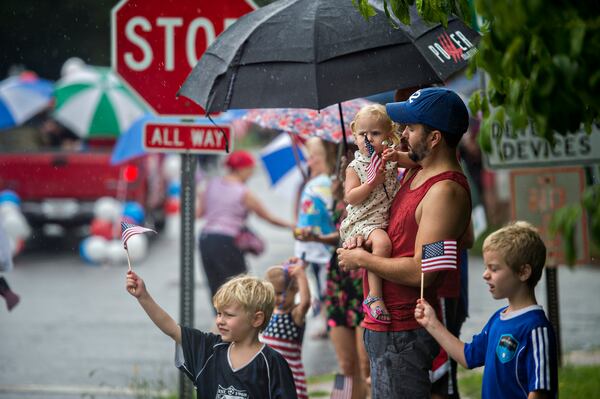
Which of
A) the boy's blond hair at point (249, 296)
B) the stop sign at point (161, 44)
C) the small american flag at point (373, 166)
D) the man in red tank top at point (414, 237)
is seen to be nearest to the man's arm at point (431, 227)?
the man in red tank top at point (414, 237)

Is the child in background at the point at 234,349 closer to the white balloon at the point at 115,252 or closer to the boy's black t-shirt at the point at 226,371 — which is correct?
the boy's black t-shirt at the point at 226,371

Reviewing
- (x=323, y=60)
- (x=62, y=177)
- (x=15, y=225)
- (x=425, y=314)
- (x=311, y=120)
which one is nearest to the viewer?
(x=425, y=314)

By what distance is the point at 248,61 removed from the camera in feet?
17.4

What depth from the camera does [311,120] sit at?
6.56 meters

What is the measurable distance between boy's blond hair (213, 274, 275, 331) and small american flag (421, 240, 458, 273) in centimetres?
83

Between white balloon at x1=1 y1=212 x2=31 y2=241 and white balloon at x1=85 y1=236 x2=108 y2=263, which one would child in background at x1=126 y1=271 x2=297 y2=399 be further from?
white balloon at x1=85 y1=236 x2=108 y2=263

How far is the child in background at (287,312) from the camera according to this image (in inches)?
240

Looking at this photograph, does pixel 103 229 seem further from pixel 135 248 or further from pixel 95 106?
pixel 95 106

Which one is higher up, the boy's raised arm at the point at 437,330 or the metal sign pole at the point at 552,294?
the metal sign pole at the point at 552,294

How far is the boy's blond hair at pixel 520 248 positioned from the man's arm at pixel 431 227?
0.58ft

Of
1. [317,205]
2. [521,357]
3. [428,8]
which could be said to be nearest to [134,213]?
[317,205]

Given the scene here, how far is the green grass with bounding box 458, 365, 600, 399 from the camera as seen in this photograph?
23.2 ft

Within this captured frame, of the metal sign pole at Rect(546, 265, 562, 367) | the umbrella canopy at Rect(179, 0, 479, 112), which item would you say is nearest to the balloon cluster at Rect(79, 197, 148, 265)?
the metal sign pole at Rect(546, 265, 562, 367)

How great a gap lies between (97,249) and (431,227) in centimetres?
1155
